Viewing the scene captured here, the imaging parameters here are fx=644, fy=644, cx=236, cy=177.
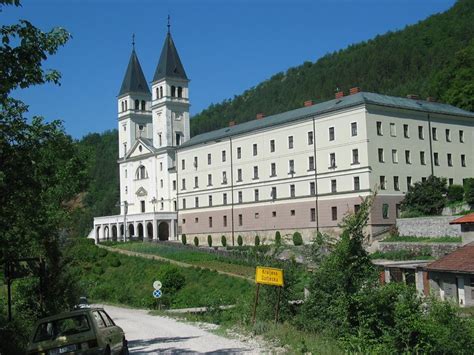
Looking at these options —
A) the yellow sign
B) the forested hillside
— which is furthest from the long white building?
the yellow sign

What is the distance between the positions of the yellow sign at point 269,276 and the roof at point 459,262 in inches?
649

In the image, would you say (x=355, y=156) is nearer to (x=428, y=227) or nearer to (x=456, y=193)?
(x=456, y=193)

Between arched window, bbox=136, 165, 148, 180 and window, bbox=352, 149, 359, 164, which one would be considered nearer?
window, bbox=352, 149, 359, 164

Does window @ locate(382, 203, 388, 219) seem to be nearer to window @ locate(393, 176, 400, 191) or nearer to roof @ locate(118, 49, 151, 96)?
window @ locate(393, 176, 400, 191)

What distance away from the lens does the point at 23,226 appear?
44.1ft

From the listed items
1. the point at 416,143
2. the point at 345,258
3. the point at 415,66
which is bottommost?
the point at 345,258

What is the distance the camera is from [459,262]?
33562 millimetres

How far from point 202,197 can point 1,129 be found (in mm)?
64131

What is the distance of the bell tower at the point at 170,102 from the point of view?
83.4 meters

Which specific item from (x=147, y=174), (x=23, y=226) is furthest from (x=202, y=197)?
(x=23, y=226)

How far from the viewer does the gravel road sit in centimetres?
1576

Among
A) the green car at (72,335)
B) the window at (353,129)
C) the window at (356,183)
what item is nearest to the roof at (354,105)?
the window at (353,129)

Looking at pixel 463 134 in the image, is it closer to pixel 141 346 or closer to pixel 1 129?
pixel 141 346

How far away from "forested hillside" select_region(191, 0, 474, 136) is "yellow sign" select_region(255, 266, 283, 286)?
2225 inches
